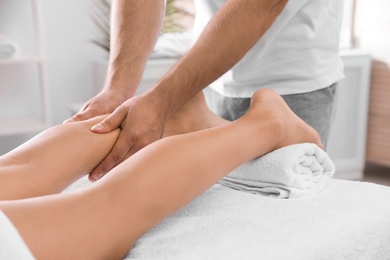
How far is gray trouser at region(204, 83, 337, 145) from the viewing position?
1.67 metres

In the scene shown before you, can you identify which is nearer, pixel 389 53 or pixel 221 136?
pixel 221 136

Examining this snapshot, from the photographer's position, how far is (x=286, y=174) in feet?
4.11

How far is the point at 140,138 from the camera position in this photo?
1.29m

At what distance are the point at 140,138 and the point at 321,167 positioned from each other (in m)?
0.45

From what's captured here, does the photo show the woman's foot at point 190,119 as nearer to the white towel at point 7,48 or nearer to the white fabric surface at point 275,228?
the white fabric surface at point 275,228

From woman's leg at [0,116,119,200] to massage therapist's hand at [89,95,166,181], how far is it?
0.02 meters

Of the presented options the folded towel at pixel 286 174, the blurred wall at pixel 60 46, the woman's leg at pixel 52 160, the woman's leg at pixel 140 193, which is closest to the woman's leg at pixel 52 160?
the woman's leg at pixel 52 160

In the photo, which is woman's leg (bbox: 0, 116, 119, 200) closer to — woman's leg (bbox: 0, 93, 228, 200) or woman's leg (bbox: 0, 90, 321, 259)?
woman's leg (bbox: 0, 93, 228, 200)

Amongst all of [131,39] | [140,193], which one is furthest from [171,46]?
[140,193]

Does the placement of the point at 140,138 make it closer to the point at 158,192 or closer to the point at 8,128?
the point at 158,192

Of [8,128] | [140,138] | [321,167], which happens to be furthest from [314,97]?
[8,128]

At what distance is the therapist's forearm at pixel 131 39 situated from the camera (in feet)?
5.18

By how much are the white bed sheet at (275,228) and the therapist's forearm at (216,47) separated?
272 mm

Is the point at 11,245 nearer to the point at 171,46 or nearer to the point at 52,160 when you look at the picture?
the point at 52,160
